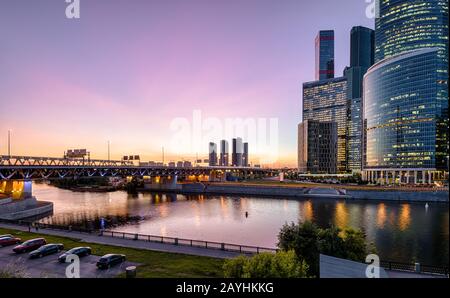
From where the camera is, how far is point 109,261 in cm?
2419

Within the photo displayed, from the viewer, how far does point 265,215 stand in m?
68.7

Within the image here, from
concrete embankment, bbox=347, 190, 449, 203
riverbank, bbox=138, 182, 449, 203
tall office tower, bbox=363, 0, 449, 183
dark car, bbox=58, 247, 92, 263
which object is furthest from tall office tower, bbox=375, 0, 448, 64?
dark car, bbox=58, 247, 92, 263

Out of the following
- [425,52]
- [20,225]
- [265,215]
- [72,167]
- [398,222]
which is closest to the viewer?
[20,225]

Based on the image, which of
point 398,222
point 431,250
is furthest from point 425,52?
point 431,250

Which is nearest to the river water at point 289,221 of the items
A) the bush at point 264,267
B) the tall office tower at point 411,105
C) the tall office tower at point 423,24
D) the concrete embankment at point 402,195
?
the concrete embankment at point 402,195

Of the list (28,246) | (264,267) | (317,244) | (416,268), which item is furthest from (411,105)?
(28,246)

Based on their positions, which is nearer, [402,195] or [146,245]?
[146,245]

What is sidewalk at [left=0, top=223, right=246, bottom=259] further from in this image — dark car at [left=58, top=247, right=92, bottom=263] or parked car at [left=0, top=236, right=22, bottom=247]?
parked car at [left=0, top=236, right=22, bottom=247]

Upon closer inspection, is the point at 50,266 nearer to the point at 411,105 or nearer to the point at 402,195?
the point at 402,195

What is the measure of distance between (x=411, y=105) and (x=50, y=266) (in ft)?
566

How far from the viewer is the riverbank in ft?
304
